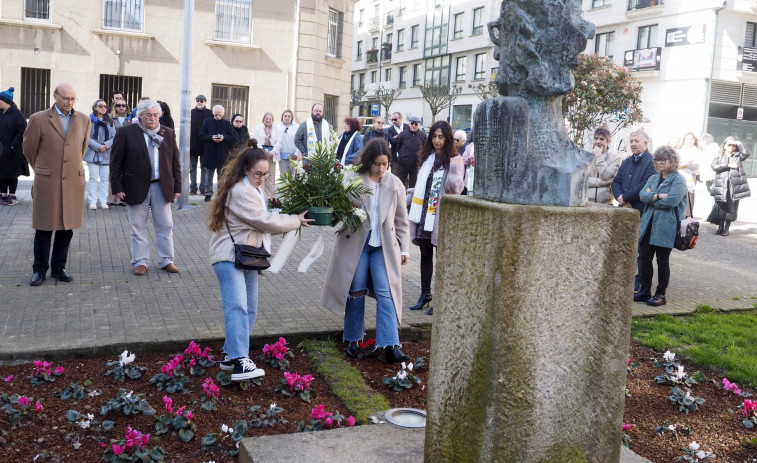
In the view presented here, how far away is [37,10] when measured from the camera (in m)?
23.6

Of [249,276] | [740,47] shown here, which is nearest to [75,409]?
[249,276]

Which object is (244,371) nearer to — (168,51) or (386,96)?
(168,51)

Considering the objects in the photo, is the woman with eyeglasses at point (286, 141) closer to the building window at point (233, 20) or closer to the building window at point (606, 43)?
the building window at point (233, 20)

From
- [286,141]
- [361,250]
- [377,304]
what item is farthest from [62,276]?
[286,141]

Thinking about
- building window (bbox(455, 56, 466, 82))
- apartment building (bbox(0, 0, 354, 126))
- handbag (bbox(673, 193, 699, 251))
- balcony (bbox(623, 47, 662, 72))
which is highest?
building window (bbox(455, 56, 466, 82))

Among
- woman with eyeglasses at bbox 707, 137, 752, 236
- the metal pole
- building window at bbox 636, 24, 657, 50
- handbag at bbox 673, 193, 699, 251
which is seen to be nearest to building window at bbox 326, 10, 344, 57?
the metal pole

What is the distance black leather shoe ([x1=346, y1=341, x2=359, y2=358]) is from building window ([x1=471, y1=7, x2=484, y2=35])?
51449 millimetres

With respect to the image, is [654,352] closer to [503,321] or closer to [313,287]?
[313,287]

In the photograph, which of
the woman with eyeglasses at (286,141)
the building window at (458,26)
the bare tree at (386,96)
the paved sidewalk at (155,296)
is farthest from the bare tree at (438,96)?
the paved sidewalk at (155,296)

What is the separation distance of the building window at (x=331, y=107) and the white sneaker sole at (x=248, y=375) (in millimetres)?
22649

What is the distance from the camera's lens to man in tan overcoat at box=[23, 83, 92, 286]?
26.7ft

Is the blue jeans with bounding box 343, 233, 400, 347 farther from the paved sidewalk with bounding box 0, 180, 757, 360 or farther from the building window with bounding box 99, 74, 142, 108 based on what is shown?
the building window with bounding box 99, 74, 142, 108

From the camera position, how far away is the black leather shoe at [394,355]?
251 inches

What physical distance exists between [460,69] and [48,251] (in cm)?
5265
